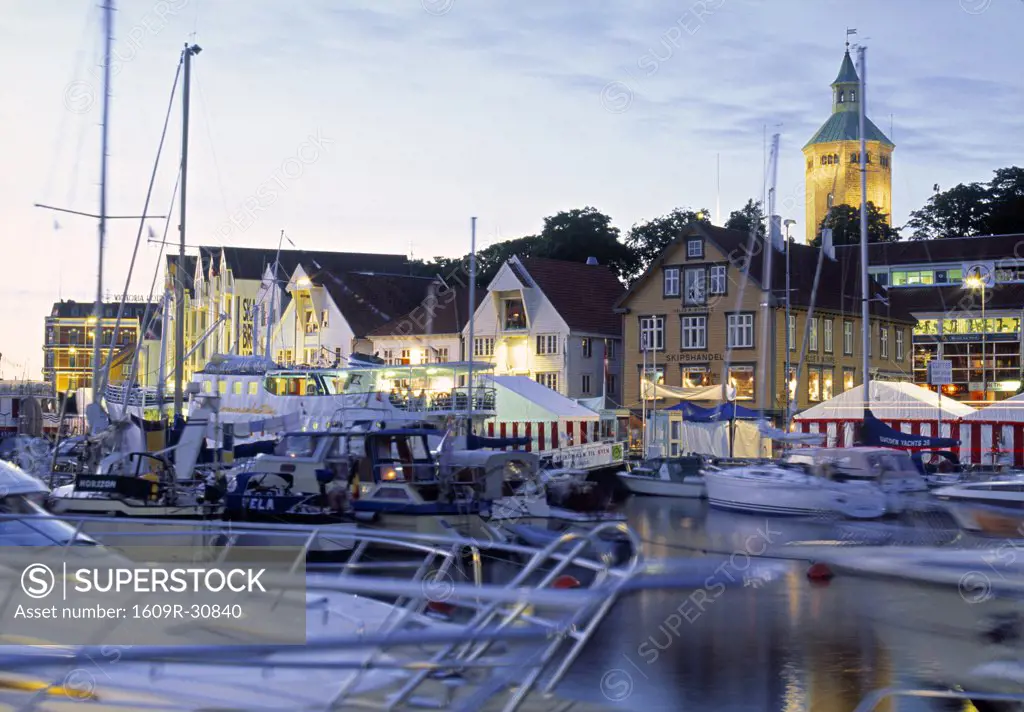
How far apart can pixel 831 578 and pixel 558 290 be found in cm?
4523

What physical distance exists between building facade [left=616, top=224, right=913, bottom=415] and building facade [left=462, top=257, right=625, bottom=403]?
356 centimetres

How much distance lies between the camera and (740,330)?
199ft

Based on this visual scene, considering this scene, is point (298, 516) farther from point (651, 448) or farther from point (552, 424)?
point (651, 448)

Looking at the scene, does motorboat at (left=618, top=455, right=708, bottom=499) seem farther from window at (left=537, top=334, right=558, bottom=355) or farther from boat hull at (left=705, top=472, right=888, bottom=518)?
window at (left=537, top=334, right=558, bottom=355)

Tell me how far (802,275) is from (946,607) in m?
45.2

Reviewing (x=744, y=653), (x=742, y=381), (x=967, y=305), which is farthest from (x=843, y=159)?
(x=744, y=653)

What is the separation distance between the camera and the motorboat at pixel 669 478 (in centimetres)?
4475

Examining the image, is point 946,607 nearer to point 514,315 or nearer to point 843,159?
→ point 514,315

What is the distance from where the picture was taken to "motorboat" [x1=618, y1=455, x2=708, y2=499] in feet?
147

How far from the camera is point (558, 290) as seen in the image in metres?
68.8

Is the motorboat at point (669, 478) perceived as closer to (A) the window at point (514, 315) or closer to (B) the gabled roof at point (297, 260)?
(A) the window at point (514, 315)

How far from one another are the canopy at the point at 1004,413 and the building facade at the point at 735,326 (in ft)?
36.7

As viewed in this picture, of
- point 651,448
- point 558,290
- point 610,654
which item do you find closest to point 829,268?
point 558,290

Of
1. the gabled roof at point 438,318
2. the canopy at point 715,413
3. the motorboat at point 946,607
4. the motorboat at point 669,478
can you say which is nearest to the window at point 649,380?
the canopy at point 715,413
